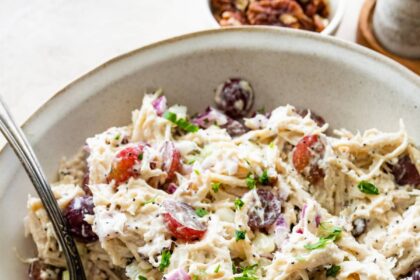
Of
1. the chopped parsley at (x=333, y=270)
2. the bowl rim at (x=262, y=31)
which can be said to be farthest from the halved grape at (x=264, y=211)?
the bowl rim at (x=262, y=31)

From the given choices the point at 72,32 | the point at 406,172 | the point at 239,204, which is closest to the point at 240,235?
the point at 239,204

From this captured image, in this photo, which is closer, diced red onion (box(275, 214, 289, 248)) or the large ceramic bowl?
diced red onion (box(275, 214, 289, 248))

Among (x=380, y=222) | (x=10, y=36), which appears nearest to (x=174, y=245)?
(x=380, y=222)

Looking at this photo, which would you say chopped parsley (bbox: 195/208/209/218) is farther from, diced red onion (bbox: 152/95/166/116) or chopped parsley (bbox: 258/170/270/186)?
diced red onion (bbox: 152/95/166/116)

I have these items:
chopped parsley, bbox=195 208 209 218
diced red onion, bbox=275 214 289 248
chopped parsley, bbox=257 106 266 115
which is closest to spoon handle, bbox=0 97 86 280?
chopped parsley, bbox=195 208 209 218

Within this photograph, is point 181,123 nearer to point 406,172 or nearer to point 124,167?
point 124,167

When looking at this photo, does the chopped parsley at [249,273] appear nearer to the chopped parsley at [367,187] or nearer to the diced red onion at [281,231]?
the diced red onion at [281,231]
